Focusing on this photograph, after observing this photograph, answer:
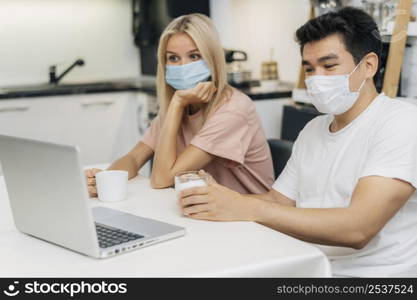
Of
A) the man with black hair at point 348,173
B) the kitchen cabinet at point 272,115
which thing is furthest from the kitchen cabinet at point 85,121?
the man with black hair at point 348,173

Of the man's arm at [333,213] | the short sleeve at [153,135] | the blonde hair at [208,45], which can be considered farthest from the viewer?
the short sleeve at [153,135]

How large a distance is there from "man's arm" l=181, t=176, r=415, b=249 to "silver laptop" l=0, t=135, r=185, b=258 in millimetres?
142

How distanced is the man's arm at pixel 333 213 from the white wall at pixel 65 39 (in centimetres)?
328

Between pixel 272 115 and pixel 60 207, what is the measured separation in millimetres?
2118

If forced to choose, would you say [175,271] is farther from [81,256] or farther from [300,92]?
[300,92]

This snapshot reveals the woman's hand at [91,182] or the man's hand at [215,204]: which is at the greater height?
the man's hand at [215,204]

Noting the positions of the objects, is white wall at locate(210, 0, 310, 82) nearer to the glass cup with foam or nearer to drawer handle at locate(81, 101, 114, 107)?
drawer handle at locate(81, 101, 114, 107)

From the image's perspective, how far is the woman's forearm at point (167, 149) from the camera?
1.72 m

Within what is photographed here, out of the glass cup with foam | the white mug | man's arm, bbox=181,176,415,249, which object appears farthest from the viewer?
the white mug

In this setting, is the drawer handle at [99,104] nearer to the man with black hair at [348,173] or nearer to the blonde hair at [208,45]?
the blonde hair at [208,45]

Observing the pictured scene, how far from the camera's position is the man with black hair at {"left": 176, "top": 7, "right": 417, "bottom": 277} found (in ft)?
4.29

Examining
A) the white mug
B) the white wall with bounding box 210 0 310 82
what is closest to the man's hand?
the white mug

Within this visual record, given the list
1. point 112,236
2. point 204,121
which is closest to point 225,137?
point 204,121

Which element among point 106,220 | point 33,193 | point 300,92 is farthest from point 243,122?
point 300,92
